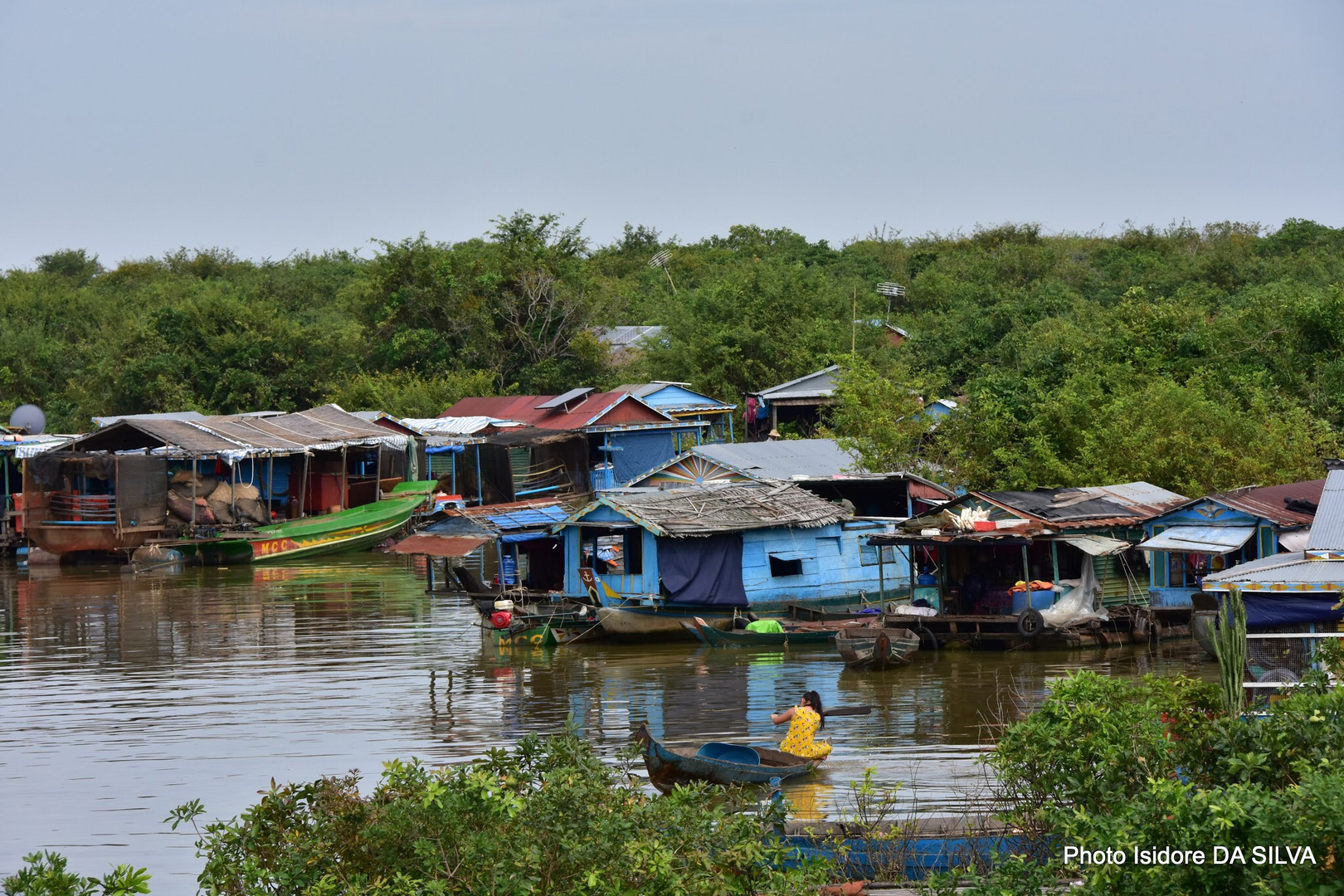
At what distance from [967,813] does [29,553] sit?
1124 inches

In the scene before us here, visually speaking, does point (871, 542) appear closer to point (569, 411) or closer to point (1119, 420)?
point (1119, 420)

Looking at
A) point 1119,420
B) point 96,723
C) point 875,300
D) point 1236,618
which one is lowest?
point 96,723

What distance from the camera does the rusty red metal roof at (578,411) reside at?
38.5m

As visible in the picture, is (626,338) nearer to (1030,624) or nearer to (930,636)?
(930,636)

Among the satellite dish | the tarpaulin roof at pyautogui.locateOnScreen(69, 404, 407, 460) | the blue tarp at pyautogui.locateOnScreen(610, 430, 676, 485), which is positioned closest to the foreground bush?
the tarpaulin roof at pyautogui.locateOnScreen(69, 404, 407, 460)

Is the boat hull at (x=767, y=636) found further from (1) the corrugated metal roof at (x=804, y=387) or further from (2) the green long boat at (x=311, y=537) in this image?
(1) the corrugated metal roof at (x=804, y=387)

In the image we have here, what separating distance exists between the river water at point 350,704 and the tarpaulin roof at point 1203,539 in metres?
1.42

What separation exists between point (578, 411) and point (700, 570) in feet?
62.5

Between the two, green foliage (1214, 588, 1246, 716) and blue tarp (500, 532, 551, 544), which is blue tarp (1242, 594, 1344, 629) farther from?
blue tarp (500, 532, 551, 544)

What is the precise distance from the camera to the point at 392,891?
6293 mm

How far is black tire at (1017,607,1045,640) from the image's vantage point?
18.8 m

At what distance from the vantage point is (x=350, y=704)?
670 inches

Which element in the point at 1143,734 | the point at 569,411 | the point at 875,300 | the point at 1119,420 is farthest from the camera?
the point at 875,300

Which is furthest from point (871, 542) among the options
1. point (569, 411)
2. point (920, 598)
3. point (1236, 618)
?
point (569, 411)
